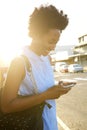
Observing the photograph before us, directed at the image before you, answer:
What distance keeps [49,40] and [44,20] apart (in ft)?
0.47

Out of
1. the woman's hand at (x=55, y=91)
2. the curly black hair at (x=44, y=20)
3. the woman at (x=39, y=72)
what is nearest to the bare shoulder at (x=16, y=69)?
the woman at (x=39, y=72)

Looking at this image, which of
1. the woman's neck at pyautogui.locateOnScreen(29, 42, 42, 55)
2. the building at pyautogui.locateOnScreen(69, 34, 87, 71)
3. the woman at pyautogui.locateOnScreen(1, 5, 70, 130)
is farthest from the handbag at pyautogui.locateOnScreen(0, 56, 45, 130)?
the building at pyautogui.locateOnScreen(69, 34, 87, 71)

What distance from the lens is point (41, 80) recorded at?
252cm

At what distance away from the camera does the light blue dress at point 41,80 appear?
97.8 inches

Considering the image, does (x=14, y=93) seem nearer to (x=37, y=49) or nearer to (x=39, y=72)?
(x=39, y=72)

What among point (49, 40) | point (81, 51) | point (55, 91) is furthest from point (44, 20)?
point (81, 51)

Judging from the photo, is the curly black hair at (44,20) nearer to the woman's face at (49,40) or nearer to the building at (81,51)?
the woman's face at (49,40)

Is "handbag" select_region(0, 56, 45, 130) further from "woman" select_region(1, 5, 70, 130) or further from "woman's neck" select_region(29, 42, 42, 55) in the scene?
"woman's neck" select_region(29, 42, 42, 55)

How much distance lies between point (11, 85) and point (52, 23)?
55cm

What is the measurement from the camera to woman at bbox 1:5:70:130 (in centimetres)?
236

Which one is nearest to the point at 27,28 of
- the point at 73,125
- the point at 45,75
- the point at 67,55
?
the point at 45,75

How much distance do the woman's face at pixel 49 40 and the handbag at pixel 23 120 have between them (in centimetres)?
21

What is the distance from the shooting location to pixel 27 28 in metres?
2.63

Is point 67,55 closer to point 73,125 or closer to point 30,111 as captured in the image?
point 73,125
